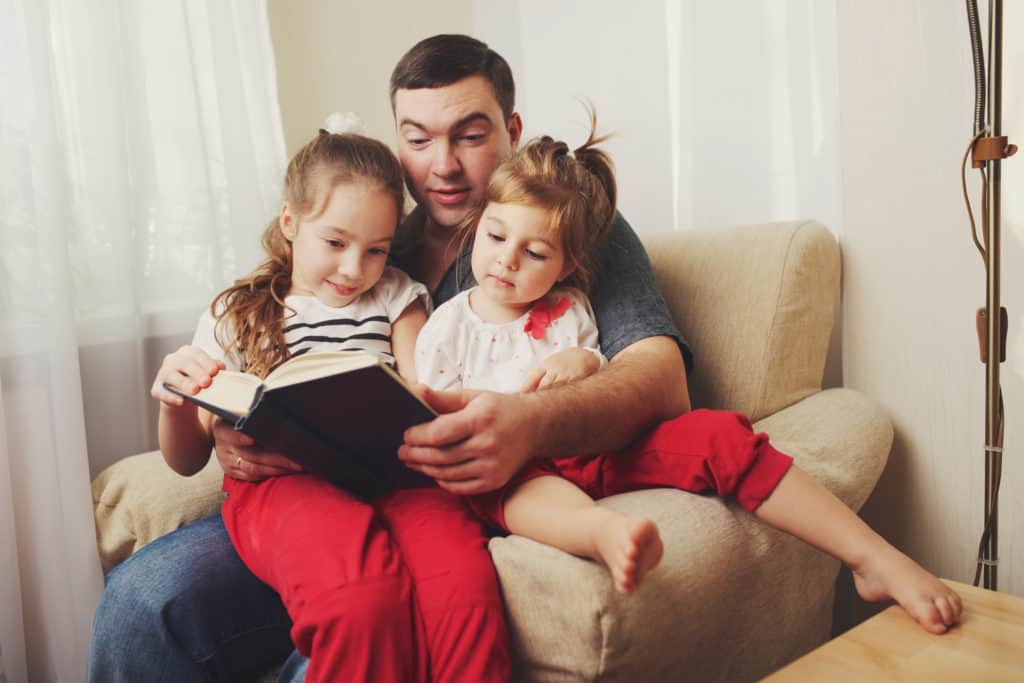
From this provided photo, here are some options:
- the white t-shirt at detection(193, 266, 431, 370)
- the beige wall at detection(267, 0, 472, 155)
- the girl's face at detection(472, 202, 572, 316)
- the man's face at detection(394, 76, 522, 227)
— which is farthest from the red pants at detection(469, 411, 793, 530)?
the beige wall at detection(267, 0, 472, 155)

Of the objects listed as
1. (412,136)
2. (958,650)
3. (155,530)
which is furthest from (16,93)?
(958,650)

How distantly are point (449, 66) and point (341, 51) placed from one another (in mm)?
907

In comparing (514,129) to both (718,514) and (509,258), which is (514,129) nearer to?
(509,258)

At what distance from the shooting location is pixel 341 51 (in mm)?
2436

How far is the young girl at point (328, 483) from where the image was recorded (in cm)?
97

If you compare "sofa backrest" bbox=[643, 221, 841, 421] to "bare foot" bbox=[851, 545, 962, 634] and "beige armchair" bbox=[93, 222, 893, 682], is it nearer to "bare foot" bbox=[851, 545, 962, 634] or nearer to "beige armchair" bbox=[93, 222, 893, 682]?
"beige armchair" bbox=[93, 222, 893, 682]

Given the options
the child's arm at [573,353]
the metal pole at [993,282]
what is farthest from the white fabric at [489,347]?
the metal pole at [993,282]

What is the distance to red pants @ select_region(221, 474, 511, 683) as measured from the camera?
96cm

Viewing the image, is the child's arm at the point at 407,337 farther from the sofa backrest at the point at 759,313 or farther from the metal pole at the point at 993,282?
the metal pole at the point at 993,282

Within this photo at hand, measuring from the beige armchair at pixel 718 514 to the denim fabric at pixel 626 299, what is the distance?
0.60 ft

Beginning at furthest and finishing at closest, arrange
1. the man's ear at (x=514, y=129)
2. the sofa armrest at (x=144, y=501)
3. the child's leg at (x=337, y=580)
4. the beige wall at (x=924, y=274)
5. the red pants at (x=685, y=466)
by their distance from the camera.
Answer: the man's ear at (x=514, y=129) < the sofa armrest at (x=144, y=501) < the beige wall at (x=924, y=274) < the red pants at (x=685, y=466) < the child's leg at (x=337, y=580)

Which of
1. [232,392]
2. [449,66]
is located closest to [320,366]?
[232,392]

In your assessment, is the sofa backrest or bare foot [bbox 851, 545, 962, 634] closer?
bare foot [bbox 851, 545, 962, 634]

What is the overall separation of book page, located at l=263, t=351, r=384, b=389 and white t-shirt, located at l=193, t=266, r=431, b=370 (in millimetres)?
500
